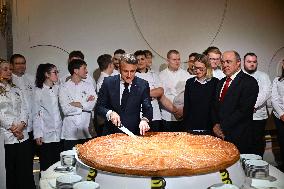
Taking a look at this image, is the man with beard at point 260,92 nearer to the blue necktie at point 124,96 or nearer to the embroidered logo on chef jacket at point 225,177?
the blue necktie at point 124,96

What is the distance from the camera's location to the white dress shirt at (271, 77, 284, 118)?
4887mm

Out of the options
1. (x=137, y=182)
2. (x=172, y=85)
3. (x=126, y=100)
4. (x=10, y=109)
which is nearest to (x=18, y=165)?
(x=10, y=109)

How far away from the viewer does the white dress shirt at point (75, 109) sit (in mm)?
4371

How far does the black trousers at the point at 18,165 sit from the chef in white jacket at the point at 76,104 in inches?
21.9

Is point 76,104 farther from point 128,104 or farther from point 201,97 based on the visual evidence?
point 201,97

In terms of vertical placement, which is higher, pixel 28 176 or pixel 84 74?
pixel 84 74

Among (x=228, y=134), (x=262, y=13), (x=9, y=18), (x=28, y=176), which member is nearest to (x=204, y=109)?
(x=228, y=134)

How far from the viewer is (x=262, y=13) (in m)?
6.86

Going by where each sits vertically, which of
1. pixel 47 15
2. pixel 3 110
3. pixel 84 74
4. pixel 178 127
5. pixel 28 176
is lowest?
pixel 28 176

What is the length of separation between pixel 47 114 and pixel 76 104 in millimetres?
363

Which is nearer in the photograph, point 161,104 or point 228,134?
point 228,134

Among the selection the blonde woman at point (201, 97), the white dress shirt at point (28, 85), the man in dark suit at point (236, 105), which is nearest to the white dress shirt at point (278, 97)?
the blonde woman at point (201, 97)

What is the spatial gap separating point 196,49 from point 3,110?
3.59 m

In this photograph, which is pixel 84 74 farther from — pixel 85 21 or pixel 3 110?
pixel 85 21
